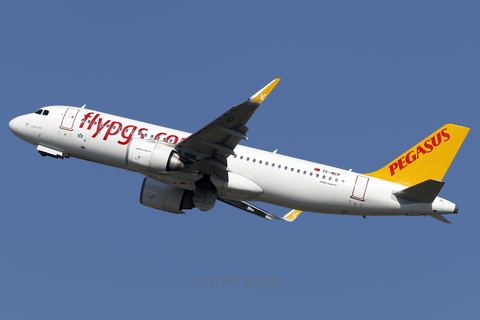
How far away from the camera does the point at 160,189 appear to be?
123 feet


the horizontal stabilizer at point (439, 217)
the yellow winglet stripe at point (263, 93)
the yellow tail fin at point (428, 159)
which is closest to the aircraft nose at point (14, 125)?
the yellow winglet stripe at point (263, 93)

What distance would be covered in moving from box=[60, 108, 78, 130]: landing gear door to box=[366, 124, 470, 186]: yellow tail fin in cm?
1839

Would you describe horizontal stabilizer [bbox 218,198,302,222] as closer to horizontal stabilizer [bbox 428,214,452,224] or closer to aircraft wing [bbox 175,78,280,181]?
aircraft wing [bbox 175,78,280,181]

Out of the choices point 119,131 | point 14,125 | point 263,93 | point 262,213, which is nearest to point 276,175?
point 262,213

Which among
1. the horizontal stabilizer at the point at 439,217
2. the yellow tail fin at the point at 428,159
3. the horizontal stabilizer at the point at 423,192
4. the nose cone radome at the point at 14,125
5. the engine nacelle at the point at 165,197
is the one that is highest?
the yellow tail fin at the point at 428,159

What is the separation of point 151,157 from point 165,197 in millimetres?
5826

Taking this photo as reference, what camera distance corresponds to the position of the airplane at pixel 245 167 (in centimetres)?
3241

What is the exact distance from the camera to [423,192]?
106ft

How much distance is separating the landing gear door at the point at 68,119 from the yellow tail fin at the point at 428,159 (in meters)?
18.4

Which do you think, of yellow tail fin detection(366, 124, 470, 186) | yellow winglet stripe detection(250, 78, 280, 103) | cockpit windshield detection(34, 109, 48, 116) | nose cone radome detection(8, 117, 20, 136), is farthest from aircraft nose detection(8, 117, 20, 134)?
yellow tail fin detection(366, 124, 470, 186)

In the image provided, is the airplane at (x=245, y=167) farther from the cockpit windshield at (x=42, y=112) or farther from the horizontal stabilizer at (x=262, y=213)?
the horizontal stabilizer at (x=262, y=213)

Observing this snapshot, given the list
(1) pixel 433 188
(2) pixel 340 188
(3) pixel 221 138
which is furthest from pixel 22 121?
(1) pixel 433 188

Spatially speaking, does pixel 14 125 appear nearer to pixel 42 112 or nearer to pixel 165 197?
pixel 42 112

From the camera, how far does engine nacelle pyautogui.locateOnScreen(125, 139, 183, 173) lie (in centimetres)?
3212
